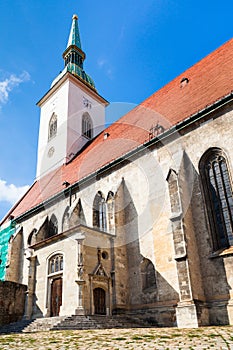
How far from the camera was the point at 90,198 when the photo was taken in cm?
1872

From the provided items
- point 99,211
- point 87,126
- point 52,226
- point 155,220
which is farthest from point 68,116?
point 155,220

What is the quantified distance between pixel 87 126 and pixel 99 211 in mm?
13642

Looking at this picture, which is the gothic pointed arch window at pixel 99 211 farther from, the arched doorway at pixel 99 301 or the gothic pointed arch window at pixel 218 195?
the gothic pointed arch window at pixel 218 195

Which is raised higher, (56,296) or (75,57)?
(75,57)

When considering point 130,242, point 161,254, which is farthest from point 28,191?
point 161,254

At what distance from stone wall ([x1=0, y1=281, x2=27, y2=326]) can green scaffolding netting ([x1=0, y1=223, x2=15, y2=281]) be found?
512cm

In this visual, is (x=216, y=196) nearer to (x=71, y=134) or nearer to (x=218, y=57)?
(x=218, y=57)

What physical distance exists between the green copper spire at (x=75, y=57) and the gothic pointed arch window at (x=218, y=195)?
2043cm

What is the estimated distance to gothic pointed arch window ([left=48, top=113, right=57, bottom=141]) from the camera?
2984 cm

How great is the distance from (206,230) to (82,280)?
217 inches

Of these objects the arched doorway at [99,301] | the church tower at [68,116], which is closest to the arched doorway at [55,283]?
the arched doorway at [99,301]

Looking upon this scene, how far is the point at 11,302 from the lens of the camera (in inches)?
683

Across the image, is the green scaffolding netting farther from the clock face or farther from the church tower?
the clock face

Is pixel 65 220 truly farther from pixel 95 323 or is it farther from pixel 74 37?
pixel 74 37
